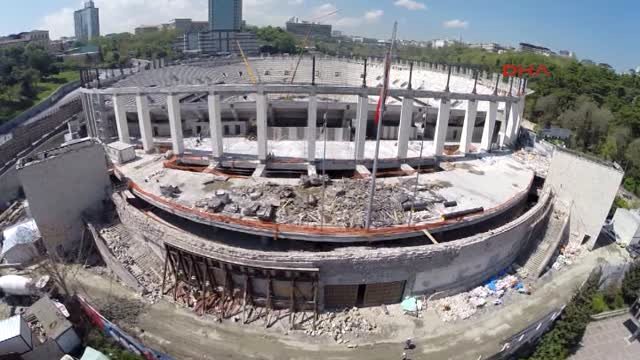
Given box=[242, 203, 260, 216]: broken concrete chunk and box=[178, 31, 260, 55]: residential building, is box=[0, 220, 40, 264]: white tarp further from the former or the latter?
box=[178, 31, 260, 55]: residential building

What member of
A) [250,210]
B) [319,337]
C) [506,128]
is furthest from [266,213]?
[506,128]

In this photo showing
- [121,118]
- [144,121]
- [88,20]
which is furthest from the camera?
[88,20]

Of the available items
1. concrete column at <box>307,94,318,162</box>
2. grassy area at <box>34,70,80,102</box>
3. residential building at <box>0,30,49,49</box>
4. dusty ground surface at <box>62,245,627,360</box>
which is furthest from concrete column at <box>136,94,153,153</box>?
residential building at <box>0,30,49,49</box>

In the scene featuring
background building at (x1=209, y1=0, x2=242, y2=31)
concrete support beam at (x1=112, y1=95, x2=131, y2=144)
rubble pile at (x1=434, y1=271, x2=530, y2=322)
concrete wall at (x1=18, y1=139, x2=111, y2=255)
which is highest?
background building at (x1=209, y1=0, x2=242, y2=31)

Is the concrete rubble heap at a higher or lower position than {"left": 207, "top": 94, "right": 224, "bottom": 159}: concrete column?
lower

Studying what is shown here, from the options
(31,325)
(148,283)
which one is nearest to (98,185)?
(148,283)

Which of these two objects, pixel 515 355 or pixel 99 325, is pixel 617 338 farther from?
pixel 99 325

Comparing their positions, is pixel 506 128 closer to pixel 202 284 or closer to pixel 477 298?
pixel 477 298
